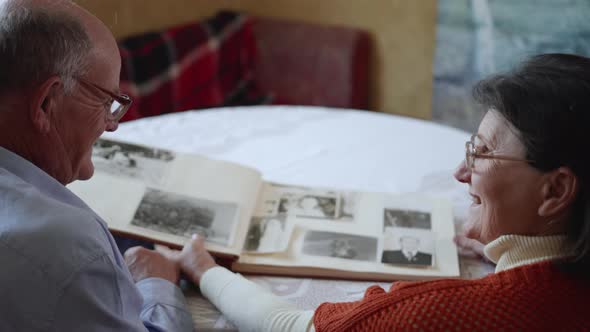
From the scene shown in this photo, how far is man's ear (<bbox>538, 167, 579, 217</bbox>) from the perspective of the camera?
877 mm

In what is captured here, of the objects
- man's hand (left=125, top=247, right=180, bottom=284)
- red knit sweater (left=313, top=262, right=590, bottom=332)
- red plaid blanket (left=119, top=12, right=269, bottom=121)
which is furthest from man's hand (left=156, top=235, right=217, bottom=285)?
red plaid blanket (left=119, top=12, right=269, bottom=121)

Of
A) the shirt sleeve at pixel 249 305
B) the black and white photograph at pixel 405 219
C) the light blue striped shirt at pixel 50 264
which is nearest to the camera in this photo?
the light blue striped shirt at pixel 50 264

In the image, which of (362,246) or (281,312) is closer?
(281,312)

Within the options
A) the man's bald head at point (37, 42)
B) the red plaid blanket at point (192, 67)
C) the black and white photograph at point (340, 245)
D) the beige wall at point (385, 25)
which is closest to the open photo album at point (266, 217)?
the black and white photograph at point (340, 245)

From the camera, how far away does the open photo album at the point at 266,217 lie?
4.07 ft

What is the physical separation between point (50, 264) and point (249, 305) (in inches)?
14.1

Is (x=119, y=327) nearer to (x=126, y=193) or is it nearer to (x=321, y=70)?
(x=126, y=193)

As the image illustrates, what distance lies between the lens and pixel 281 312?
1.07 meters

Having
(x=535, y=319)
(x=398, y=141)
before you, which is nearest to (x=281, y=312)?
(x=535, y=319)

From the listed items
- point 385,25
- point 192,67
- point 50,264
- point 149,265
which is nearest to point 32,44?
point 50,264

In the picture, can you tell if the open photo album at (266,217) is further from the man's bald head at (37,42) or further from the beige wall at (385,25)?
the beige wall at (385,25)

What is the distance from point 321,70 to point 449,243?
1932 mm

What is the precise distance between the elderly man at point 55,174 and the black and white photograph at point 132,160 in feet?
1.06

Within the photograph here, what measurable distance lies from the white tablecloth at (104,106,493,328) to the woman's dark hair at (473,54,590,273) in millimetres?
538
